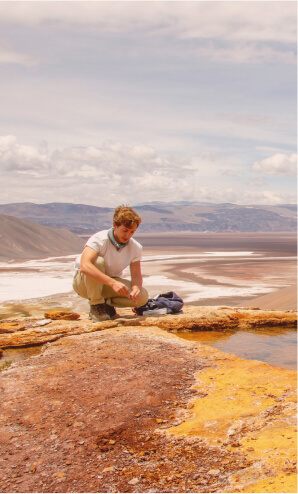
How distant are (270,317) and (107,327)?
7.52ft

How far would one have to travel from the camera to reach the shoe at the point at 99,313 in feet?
19.0

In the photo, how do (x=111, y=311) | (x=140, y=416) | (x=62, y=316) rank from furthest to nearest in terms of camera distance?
1. (x=62, y=316)
2. (x=111, y=311)
3. (x=140, y=416)

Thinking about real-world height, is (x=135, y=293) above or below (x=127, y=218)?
below

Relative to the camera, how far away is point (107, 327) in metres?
5.55

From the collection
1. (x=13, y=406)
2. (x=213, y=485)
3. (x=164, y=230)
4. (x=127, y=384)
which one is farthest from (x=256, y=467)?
(x=164, y=230)

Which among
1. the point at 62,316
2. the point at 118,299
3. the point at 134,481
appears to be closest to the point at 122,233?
the point at 118,299

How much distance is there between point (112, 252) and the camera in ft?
17.6

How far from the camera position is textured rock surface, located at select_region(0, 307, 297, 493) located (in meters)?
2.24

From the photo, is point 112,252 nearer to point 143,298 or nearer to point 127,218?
point 127,218

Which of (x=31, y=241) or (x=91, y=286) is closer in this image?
(x=91, y=286)

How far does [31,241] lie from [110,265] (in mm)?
29743

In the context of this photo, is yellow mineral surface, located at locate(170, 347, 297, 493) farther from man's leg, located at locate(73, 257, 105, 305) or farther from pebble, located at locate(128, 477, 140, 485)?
man's leg, located at locate(73, 257, 105, 305)

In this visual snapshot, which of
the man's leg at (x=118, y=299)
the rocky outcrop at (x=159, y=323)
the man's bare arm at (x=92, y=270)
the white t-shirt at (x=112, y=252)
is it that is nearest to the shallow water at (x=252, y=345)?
the rocky outcrop at (x=159, y=323)

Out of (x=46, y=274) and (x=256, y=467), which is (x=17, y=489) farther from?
(x=46, y=274)
